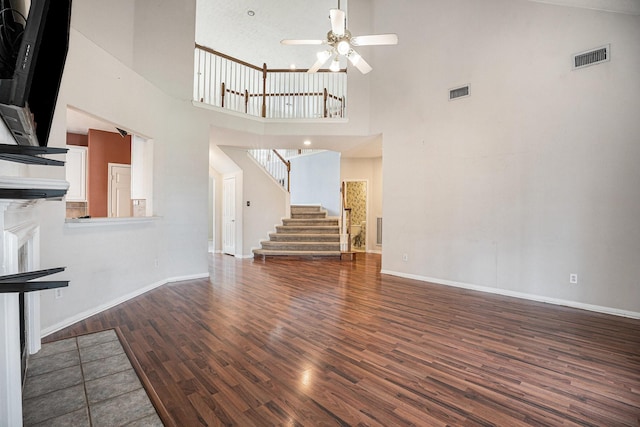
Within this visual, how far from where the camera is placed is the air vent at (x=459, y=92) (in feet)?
15.1

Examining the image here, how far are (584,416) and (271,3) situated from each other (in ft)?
24.5

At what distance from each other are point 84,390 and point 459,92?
18.4 feet

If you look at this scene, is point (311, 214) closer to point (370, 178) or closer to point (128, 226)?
point (370, 178)

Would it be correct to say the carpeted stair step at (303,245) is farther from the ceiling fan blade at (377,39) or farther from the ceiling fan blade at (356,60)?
the ceiling fan blade at (377,39)

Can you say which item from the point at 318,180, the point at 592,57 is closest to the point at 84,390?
the point at 592,57

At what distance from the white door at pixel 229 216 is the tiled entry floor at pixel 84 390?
17.7ft

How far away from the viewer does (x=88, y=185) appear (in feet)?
17.6

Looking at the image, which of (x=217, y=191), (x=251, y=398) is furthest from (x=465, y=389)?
(x=217, y=191)

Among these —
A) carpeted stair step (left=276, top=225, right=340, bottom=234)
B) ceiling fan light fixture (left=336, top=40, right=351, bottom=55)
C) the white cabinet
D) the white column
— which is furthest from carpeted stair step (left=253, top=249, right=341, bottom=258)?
the white column

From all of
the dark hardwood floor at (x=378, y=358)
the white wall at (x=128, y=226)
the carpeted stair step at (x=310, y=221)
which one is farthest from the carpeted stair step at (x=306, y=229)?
the dark hardwood floor at (x=378, y=358)

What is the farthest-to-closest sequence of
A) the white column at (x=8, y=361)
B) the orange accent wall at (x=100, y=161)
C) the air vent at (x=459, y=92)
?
the orange accent wall at (x=100, y=161)
the air vent at (x=459, y=92)
the white column at (x=8, y=361)

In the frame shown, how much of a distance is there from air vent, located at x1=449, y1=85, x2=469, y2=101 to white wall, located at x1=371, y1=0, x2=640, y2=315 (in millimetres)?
99

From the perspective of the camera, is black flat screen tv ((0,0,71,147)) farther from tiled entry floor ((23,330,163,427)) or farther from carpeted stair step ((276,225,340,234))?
carpeted stair step ((276,225,340,234))

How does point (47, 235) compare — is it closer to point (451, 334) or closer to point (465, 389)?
point (465, 389)
